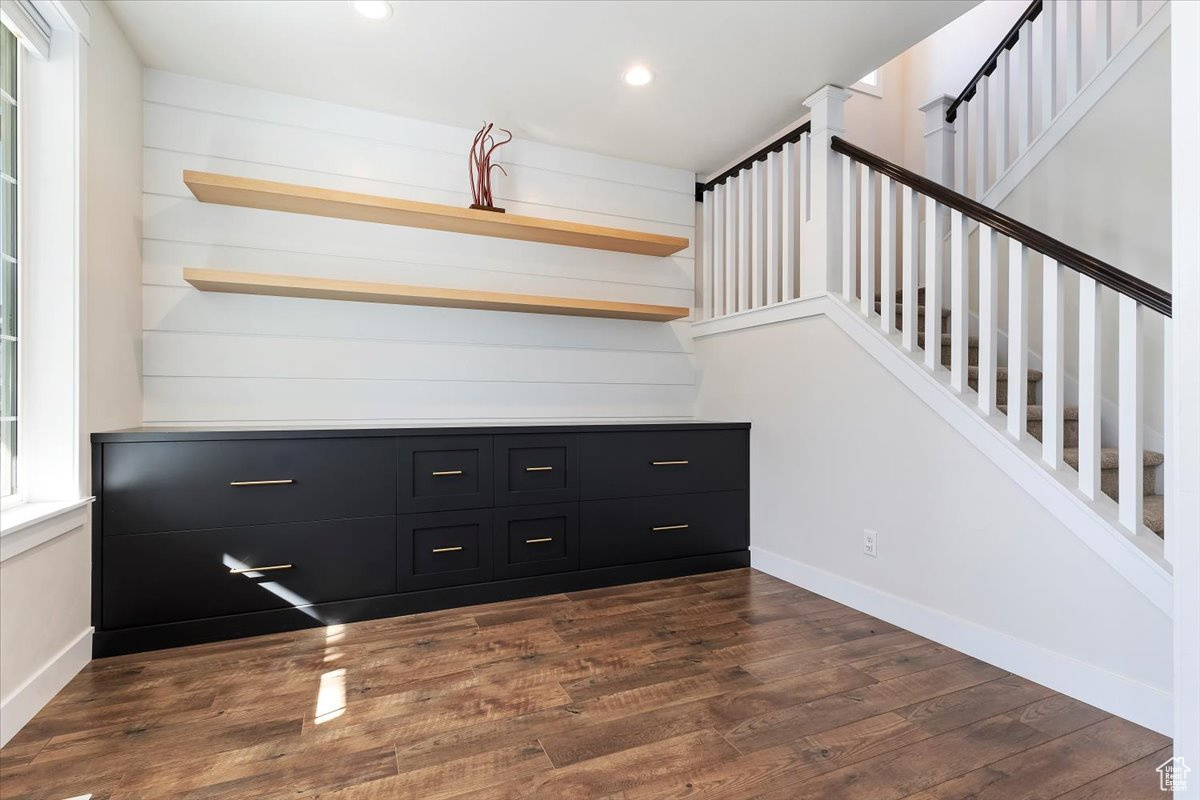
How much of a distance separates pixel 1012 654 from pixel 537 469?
1.90 meters

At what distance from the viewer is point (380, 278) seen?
3.02m

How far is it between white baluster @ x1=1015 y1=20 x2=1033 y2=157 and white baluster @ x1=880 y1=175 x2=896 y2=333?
119 centimetres

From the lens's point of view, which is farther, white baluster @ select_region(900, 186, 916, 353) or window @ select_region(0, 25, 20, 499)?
white baluster @ select_region(900, 186, 916, 353)

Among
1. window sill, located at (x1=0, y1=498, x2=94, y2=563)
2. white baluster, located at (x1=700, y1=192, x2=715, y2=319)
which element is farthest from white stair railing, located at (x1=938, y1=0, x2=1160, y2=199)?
window sill, located at (x1=0, y1=498, x2=94, y2=563)

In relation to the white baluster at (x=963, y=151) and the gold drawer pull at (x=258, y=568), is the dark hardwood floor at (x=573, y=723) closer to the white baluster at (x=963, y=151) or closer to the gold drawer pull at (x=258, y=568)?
the gold drawer pull at (x=258, y=568)

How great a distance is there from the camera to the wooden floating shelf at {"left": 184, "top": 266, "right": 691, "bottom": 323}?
252 centimetres

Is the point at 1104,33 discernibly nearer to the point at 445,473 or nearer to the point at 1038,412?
the point at 1038,412

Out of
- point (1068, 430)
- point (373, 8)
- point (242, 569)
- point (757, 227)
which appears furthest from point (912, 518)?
point (373, 8)

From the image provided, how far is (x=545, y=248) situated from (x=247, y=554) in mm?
2081

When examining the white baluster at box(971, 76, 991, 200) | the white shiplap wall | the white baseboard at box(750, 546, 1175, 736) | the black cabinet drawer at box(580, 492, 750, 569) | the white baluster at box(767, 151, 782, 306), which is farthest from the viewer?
the white baluster at box(971, 76, 991, 200)

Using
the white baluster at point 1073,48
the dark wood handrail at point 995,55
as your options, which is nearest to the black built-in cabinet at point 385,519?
the white baluster at point 1073,48

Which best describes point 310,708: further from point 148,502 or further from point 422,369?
point 422,369

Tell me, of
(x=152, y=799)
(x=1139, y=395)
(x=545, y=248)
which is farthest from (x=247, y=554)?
(x=1139, y=395)

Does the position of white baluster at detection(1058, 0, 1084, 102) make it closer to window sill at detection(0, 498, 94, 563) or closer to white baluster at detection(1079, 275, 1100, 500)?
white baluster at detection(1079, 275, 1100, 500)
